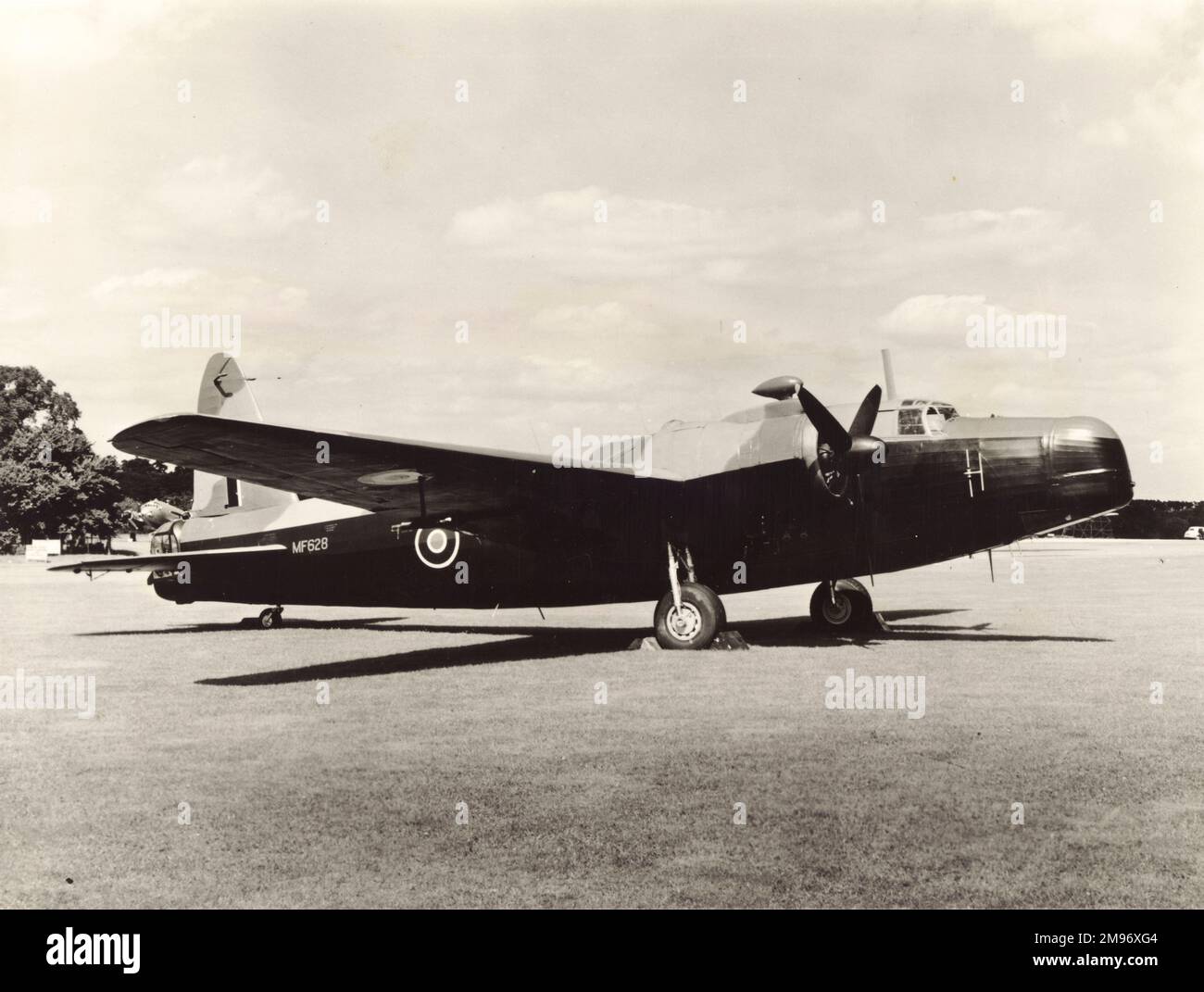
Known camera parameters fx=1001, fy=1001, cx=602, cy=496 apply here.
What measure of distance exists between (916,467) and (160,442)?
11.1 metres

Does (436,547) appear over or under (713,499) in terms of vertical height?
under

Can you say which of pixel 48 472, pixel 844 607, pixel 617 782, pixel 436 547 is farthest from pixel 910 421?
pixel 48 472

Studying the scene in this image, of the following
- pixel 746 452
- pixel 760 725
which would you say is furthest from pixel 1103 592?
pixel 760 725

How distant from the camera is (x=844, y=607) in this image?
19.5 m

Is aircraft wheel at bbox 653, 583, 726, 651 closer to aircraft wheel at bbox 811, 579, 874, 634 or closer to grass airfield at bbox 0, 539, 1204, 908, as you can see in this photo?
grass airfield at bbox 0, 539, 1204, 908

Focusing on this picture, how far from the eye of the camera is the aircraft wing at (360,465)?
39.2 ft

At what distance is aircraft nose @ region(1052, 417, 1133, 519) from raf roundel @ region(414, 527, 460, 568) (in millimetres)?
10555

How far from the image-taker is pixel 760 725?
9.64 metres

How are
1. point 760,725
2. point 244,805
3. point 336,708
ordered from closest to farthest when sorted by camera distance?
1. point 244,805
2. point 760,725
3. point 336,708

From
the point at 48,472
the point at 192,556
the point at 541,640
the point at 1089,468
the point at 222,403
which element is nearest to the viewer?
the point at 1089,468

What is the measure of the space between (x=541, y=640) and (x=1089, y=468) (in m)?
9.94

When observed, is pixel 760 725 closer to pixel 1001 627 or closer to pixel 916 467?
pixel 916 467

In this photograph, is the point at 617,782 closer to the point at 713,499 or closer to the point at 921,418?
the point at 713,499
